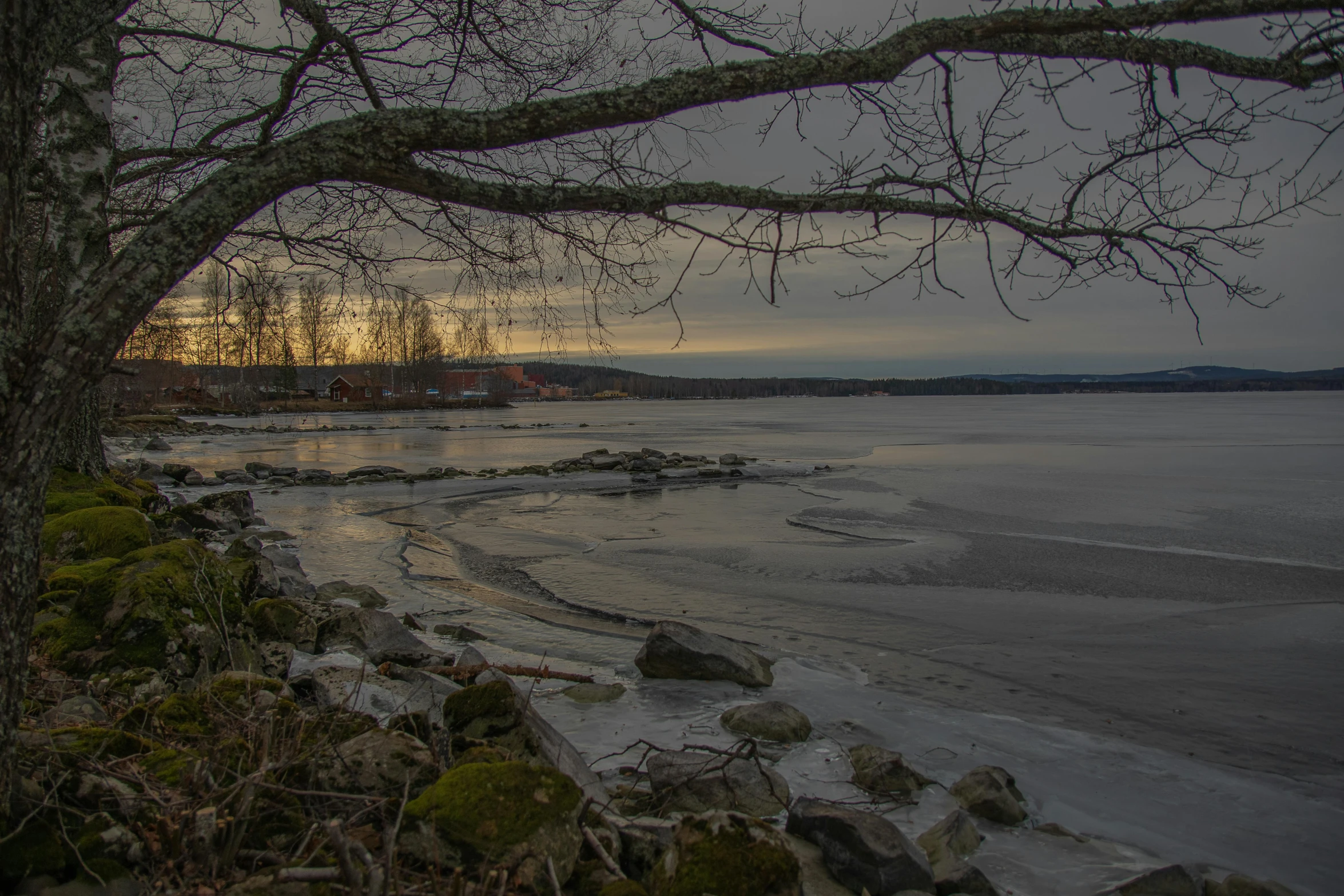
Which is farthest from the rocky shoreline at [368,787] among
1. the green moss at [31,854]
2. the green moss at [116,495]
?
the green moss at [116,495]

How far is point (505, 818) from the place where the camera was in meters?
2.80

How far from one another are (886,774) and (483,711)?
→ 2302 mm

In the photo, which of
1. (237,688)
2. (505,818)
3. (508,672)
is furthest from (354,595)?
(505,818)

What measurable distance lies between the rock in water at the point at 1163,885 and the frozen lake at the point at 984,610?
19 centimetres

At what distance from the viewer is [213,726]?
3.32m

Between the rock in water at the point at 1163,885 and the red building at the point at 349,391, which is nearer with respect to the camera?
the rock in water at the point at 1163,885

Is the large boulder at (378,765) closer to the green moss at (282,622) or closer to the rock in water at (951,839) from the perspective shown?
the rock in water at (951,839)

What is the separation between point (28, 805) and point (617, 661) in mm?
4562

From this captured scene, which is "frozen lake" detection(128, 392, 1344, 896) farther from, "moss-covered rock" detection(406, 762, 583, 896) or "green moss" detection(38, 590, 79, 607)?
"green moss" detection(38, 590, 79, 607)

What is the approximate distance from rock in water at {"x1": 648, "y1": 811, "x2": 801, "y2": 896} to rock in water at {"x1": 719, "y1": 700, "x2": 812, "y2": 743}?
2090mm

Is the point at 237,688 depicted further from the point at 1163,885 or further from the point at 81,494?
the point at 81,494

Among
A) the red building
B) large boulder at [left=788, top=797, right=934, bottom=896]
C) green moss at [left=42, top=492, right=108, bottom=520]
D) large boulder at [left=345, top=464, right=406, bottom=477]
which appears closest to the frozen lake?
large boulder at [left=788, top=797, right=934, bottom=896]

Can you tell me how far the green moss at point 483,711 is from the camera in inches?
153

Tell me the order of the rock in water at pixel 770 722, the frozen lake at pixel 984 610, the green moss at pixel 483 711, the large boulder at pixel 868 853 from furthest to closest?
the rock in water at pixel 770 722 < the frozen lake at pixel 984 610 < the green moss at pixel 483 711 < the large boulder at pixel 868 853
